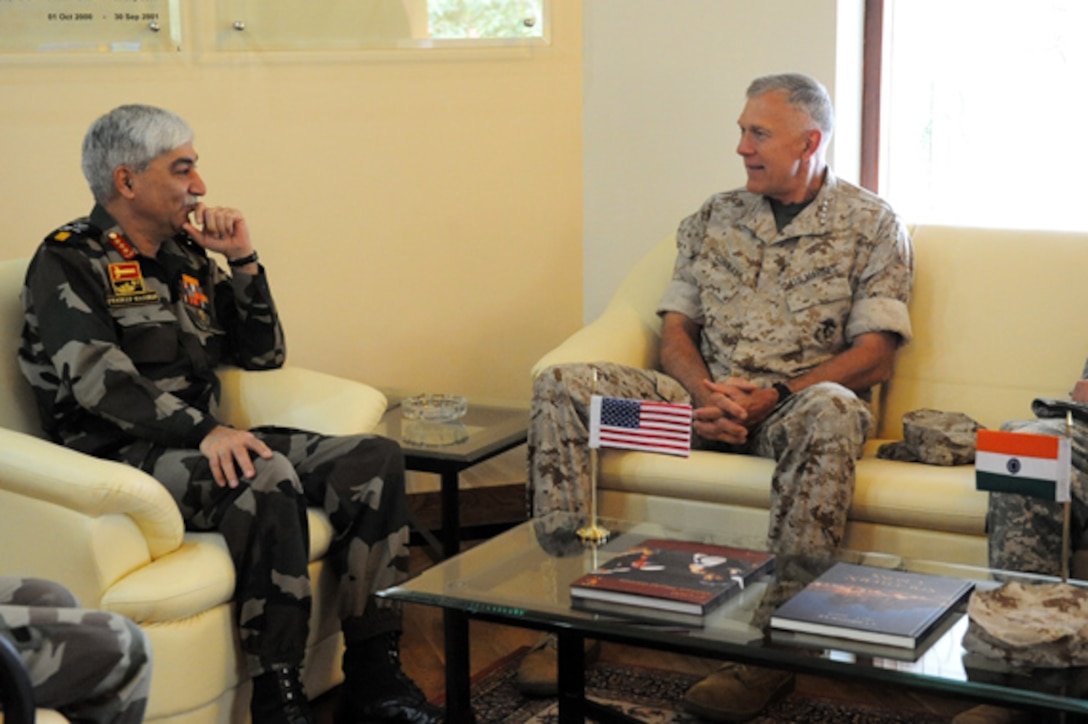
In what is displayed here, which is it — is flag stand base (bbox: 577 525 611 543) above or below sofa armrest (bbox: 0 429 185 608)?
below

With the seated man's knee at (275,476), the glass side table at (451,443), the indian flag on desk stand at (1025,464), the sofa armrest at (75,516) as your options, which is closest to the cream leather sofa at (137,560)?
the sofa armrest at (75,516)

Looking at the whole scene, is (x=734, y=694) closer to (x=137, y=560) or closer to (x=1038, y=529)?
(x=1038, y=529)

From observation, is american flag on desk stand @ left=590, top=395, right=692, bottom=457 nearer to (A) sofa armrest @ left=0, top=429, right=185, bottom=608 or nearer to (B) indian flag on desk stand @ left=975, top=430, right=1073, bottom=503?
(B) indian flag on desk stand @ left=975, top=430, right=1073, bottom=503

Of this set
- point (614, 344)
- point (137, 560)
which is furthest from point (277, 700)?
point (614, 344)

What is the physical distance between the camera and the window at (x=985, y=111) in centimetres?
379

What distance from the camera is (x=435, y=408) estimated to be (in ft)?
11.3

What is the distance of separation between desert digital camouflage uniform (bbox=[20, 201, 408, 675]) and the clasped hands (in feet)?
2.39

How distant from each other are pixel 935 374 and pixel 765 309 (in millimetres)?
451

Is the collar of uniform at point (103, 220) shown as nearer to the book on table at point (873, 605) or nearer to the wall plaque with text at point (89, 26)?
the wall plaque with text at point (89, 26)

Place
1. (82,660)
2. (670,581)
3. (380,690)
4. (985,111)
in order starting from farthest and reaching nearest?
1. (985,111)
2. (380,690)
3. (670,581)
4. (82,660)

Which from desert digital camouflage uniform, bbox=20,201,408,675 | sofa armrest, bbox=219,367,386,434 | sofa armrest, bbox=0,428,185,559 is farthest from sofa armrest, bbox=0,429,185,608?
sofa armrest, bbox=219,367,386,434

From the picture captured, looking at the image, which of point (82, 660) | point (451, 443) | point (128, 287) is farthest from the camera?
point (451, 443)

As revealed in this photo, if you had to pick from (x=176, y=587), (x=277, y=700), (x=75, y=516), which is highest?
(x=75, y=516)

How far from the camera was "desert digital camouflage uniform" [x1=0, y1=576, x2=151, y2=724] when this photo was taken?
1.70 meters
